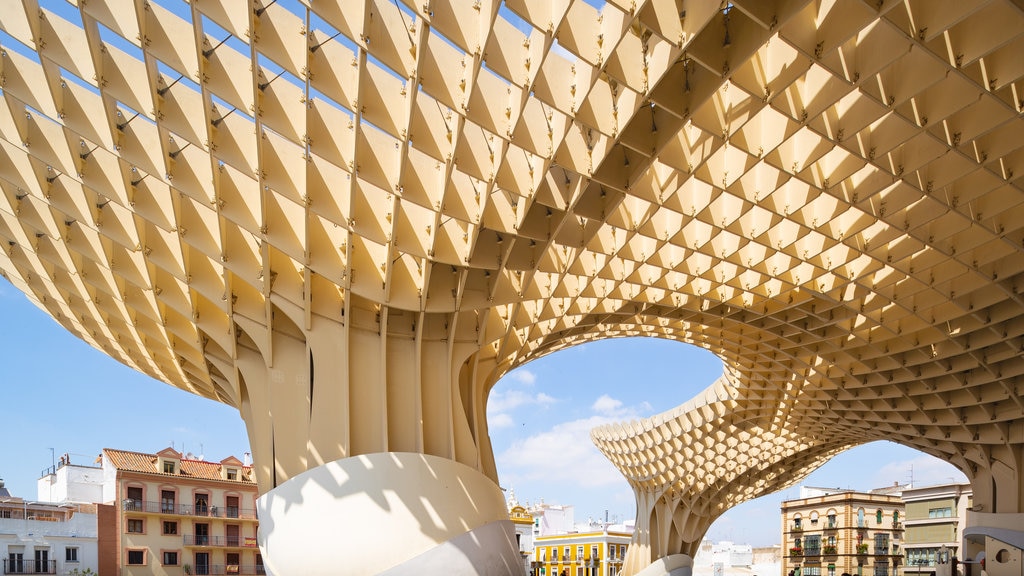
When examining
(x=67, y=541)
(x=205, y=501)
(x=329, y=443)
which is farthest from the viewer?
(x=205, y=501)

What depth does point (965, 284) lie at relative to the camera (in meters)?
26.2

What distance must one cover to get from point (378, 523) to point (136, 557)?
52205 mm

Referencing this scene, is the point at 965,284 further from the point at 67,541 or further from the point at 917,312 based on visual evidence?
the point at 67,541

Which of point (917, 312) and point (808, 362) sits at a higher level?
point (917, 312)

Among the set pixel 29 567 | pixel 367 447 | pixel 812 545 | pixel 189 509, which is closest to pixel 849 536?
pixel 812 545

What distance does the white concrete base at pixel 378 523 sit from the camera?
68.7 feet

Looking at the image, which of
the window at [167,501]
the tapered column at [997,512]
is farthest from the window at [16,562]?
the tapered column at [997,512]

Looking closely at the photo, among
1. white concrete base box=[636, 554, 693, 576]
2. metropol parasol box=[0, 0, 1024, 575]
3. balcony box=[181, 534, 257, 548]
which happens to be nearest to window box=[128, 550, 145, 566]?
balcony box=[181, 534, 257, 548]

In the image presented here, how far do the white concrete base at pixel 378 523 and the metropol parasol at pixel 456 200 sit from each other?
9cm

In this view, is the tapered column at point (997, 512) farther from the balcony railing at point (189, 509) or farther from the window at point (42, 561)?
the window at point (42, 561)

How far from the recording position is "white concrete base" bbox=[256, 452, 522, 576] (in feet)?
68.7

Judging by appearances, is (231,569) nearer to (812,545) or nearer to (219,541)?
(219,541)

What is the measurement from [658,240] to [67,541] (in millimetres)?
57744

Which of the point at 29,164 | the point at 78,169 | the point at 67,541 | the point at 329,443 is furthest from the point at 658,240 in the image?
the point at 67,541
